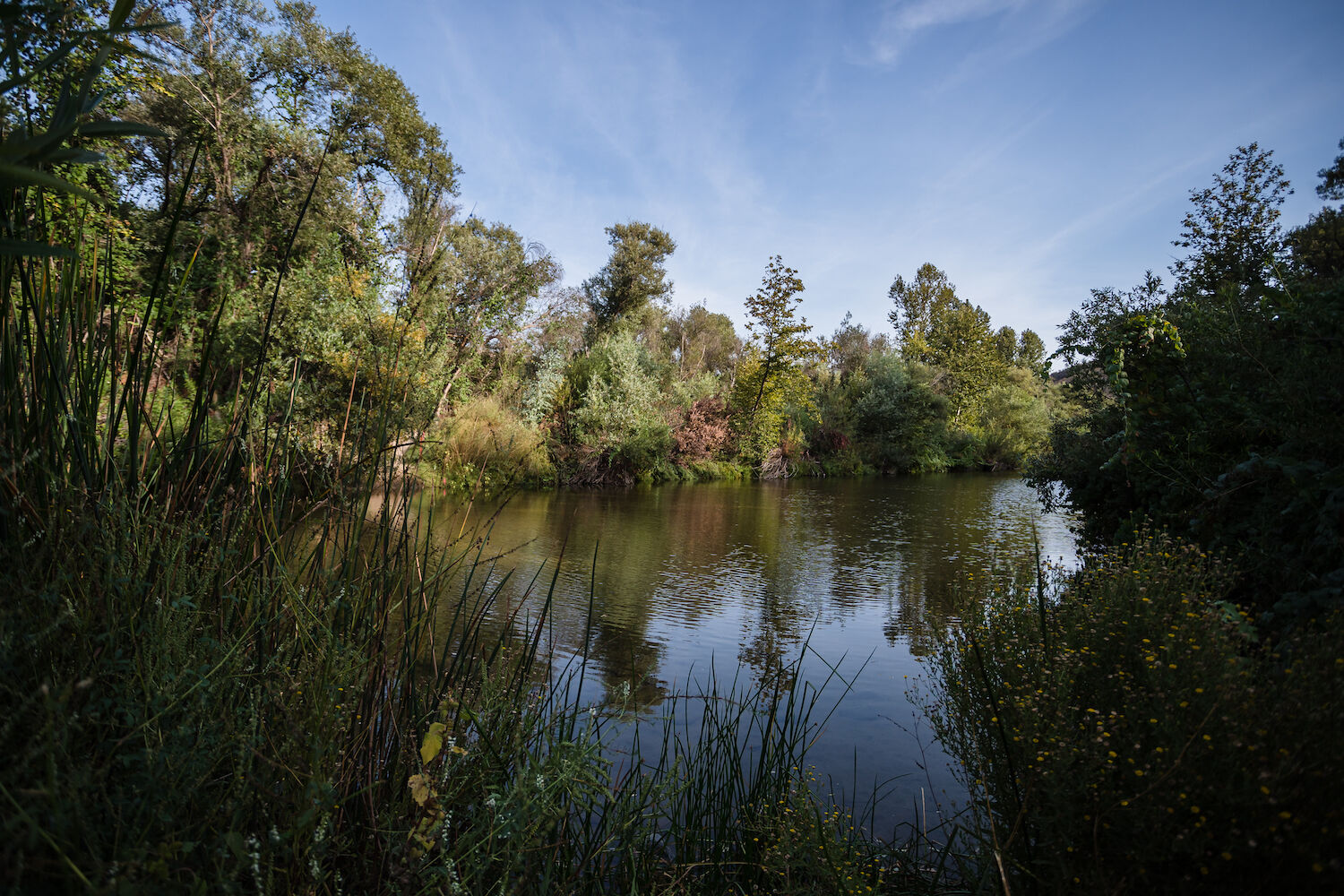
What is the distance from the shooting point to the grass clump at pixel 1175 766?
1.11 meters

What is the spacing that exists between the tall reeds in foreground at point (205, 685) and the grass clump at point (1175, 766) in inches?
21.0

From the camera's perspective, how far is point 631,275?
94.7 ft

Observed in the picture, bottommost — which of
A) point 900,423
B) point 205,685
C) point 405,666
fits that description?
point 405,666

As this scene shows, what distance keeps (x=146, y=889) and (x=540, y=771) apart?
746 mm

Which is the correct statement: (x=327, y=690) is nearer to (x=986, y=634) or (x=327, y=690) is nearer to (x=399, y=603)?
(x=399, y=603)

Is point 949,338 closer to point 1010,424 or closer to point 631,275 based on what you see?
point 1010,424

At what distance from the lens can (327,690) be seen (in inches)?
49.2

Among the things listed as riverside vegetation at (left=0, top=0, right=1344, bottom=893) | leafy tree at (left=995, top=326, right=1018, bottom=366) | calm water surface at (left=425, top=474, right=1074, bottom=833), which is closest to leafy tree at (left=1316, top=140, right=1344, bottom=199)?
calm water surface at (left=425, top=474, right=1074, bottom=833)

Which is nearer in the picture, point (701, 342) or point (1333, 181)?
point (1333, 181)

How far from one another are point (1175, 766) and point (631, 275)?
29.1 m

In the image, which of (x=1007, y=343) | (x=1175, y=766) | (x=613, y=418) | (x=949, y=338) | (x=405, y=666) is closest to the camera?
(x=1175, y=766)

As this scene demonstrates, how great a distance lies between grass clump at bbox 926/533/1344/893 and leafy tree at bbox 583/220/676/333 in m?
27.3

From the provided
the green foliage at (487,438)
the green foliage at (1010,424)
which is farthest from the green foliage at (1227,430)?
the green foliage at (1010,424)

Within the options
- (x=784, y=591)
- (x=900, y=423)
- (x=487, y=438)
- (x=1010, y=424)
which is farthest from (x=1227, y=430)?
(x=1010, y=424)
